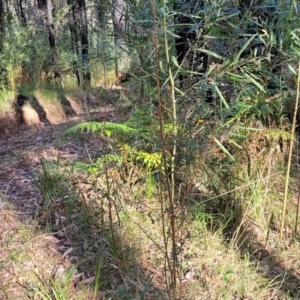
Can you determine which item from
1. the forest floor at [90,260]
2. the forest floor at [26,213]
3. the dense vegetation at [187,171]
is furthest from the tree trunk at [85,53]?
the forest floor at [90,260]

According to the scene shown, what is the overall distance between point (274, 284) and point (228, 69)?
1.31 metres

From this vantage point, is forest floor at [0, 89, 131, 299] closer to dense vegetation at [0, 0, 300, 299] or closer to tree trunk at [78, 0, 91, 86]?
dense vegetation at [0, 0, 300, 299]

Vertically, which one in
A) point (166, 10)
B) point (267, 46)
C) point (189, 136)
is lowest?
point (189, 136)

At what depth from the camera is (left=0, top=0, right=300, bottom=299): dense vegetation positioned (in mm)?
1913

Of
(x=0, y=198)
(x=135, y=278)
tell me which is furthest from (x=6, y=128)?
(x=135, y=278)

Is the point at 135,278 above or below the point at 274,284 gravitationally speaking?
above

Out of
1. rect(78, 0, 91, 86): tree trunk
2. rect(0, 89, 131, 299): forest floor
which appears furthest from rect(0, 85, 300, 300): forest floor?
rect(78, 0, 91, 86): tree trunk

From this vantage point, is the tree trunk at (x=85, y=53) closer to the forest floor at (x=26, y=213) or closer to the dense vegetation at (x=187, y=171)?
the forest floor at (x=26, y=213)

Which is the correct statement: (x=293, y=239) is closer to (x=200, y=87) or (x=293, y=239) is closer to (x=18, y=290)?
(x=200, y=87)

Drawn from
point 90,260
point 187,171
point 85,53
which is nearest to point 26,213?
point 90,260

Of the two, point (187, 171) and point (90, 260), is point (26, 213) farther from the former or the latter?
point (187, 171)

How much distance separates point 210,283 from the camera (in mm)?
2268

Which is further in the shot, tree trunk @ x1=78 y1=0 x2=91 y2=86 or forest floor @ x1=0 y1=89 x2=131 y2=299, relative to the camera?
tree trunk @ x1=78 y1=0 x2=91 y2=86

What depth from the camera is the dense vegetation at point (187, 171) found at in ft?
6.28
